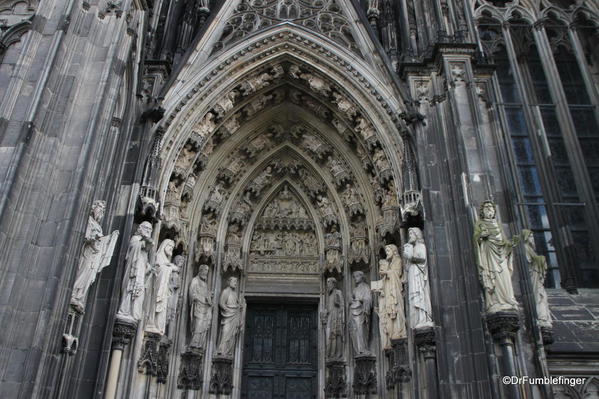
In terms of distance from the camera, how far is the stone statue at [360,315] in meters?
11.0

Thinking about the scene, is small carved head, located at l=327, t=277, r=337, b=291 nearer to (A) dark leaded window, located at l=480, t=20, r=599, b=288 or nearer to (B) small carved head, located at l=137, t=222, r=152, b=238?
(A) dark leaded window, located at l=480, t=20, r=599, b=288

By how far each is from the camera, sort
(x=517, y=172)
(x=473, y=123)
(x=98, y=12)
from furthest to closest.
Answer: (x=517, y=172) → (x=473, y=123) → (x=98, y=12)

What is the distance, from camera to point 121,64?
30.0 feet

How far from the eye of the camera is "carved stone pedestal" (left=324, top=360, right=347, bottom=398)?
11008 millimetres

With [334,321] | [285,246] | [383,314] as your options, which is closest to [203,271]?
[285,246]

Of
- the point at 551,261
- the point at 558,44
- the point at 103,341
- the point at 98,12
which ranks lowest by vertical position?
the point at 103,341

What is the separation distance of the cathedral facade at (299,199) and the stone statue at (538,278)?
4 cm

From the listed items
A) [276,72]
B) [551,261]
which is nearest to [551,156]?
[551,261]

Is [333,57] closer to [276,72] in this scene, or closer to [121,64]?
[276,72]

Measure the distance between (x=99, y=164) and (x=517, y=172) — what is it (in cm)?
845

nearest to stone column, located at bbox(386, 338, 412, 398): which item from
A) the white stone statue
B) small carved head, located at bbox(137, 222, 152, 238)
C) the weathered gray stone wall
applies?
the white stone statue

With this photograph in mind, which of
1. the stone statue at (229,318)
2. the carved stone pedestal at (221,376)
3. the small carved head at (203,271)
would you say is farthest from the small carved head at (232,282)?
the carved stone pedestal at (221,376)

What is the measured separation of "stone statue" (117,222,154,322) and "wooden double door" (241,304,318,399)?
3524 mm

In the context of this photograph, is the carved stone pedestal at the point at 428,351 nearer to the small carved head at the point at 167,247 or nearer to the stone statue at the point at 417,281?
the stone statue at the point at 417,281
